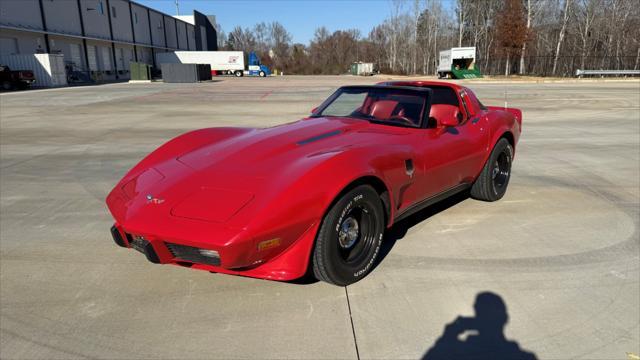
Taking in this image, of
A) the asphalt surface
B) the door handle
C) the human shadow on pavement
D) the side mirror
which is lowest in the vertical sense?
the human shadow on pavement

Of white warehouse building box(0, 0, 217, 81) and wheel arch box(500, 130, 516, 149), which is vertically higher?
white warehouse building box(0, 0, 217, 81)

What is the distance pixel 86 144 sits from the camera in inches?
354

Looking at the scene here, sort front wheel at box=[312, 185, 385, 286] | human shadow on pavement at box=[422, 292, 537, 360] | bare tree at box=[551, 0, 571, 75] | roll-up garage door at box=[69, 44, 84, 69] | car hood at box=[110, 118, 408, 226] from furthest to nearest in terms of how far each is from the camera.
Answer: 1. bare tree at box=[551, 0, 571, 75]
2. roll-up garage door at box=[69, 44, 84, 69]
3. front wheel at box=[312, 185, 385, 286]
4. car hood at box=[110, 118, 408, 226]
5. human shadow on pavement at box=[422, 292, 537, 360]

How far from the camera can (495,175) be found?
16.1 ft

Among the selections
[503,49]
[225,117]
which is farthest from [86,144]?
[503,49]

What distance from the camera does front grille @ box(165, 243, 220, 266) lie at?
248 cm

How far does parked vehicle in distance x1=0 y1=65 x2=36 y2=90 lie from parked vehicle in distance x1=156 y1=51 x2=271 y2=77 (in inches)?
1209

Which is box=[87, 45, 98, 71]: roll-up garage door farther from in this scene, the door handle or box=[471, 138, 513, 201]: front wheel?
the door handle

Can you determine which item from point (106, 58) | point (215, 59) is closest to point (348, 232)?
point (106, 58)

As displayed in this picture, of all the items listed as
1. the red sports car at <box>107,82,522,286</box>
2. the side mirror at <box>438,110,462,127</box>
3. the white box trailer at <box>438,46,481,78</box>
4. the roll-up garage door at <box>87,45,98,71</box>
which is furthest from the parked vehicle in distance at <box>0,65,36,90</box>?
the white box trailer at <box>438,46,481,78</box>

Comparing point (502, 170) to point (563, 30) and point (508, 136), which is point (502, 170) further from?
point (563, 30)

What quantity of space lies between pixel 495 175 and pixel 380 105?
65.9 inches

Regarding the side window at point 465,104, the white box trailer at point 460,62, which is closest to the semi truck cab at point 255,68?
the white box trailer at point 460,62

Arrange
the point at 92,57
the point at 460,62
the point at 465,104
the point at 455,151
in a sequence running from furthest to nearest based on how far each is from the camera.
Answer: the point at 92,57, the point at 460,62, the point at 465,104, the point at 455,151
